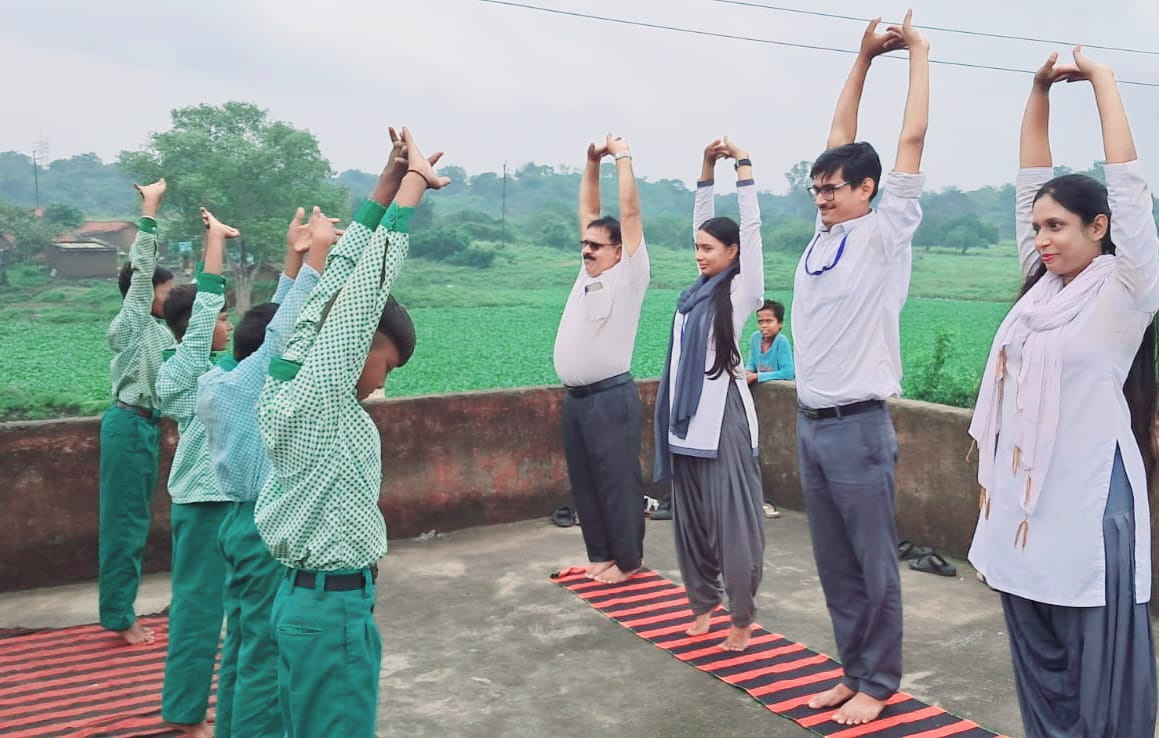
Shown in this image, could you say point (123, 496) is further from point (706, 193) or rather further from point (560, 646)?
point (706, 193)

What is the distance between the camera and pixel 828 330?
3.54 meters

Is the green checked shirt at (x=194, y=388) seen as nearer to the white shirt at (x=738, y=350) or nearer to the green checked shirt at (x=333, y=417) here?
the green checked shirt at (x=333, y=417)

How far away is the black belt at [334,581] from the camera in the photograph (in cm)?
224

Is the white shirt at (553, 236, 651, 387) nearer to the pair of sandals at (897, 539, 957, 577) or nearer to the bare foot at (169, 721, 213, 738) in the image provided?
the pair of sandals at (897, 539, 957, 577)

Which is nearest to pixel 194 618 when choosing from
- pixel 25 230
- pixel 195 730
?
pixel 195 730

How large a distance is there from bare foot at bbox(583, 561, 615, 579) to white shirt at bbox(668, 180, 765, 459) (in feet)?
3.43

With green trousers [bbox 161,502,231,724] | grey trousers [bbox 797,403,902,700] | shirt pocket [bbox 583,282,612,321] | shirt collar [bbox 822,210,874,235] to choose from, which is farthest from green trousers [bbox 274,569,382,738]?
shirt pocket [bbox 583,282,612,321]

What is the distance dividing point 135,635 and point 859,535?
10.1 feet

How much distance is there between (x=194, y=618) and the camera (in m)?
3.42

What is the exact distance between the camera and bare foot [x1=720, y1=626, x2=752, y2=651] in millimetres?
4320

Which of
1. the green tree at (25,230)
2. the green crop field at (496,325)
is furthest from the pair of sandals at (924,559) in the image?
the green tree at (25,230)

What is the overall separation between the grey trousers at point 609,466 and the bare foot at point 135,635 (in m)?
2.11

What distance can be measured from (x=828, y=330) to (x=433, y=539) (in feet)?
10.8

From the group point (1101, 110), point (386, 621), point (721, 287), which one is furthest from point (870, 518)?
point (386, 621)
